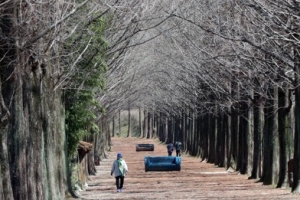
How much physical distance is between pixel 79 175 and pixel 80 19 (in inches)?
628

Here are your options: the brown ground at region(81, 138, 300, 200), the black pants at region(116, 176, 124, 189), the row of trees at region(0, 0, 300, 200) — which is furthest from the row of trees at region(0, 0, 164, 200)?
the black pants at region(116, 176, 124, 189)

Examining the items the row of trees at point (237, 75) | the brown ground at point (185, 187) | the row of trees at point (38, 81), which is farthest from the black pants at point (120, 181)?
the row of trees at point (237, 75)

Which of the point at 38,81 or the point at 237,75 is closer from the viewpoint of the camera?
the point at 38,81

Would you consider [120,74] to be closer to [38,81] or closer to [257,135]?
[257,135]

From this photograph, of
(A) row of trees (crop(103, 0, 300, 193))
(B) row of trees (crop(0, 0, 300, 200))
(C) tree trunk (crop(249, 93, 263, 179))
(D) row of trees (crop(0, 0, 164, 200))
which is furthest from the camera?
(C) tree trunk (crop(249, 93, 263, 179))

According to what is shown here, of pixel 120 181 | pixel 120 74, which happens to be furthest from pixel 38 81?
pixel 120 74

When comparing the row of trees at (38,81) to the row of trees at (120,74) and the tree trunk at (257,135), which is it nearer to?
the row of trees at (120,74)

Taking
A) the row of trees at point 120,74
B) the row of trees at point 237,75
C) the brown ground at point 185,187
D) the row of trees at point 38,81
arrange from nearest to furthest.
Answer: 1. the row of trees at point 38,81
2. the row of trees at point 120,74
3. the row of trees at point 237,75
4. the brown ground at point 185,187

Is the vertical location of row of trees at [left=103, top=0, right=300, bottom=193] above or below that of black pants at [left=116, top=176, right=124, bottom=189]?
above

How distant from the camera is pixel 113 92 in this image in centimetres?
6044

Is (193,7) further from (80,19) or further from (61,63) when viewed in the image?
(80,19)

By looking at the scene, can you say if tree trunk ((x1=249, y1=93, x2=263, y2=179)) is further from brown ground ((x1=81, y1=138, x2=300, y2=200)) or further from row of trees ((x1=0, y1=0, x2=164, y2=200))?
row of trees ((x1=0, y1=0, x2=164, y2=200))

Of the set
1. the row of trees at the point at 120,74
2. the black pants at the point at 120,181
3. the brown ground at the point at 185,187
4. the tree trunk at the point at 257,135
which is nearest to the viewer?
the row of trees at the point at 120,74

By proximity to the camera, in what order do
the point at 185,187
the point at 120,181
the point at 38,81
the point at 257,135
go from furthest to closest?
the point at 257,135 < the point at 185,187 < the point at 120,181 < the point at 38,81
